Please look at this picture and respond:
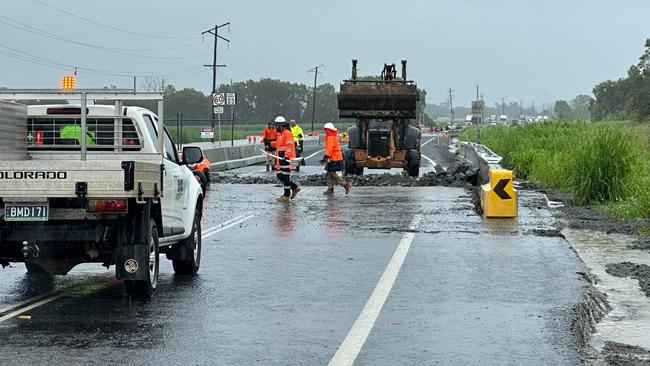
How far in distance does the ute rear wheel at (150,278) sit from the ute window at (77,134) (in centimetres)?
122

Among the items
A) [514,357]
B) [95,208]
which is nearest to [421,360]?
[514,357]

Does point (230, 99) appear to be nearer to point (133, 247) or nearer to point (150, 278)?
point (150, 278)

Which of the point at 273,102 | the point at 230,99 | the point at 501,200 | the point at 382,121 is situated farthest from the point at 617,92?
the point at 501,200

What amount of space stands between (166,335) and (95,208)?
1550 millimetres

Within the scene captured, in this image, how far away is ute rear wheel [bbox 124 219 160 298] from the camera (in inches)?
407

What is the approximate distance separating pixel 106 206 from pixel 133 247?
60 cm

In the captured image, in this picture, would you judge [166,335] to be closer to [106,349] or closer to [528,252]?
[106,349]

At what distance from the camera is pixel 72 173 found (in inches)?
376

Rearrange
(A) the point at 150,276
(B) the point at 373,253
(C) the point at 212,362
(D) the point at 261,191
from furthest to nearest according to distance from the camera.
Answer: (D) the point at 261,191
(B) the point at 373,253
(A) the point at 150,276
(C) the point at 212,362

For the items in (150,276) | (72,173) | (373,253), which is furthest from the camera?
(373,253)

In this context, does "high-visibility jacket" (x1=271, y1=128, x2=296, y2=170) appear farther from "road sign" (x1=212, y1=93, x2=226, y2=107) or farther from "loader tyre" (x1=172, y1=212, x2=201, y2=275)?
"road sign" (x1=212, y1=93, x2=226, y2=107)

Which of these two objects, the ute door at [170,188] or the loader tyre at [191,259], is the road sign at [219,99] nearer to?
the loader tyre at [191,259]

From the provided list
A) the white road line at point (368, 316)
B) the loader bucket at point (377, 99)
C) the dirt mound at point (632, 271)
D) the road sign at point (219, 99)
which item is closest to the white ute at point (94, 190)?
the white road line at point (368, 316)

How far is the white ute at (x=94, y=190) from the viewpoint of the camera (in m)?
9.55
